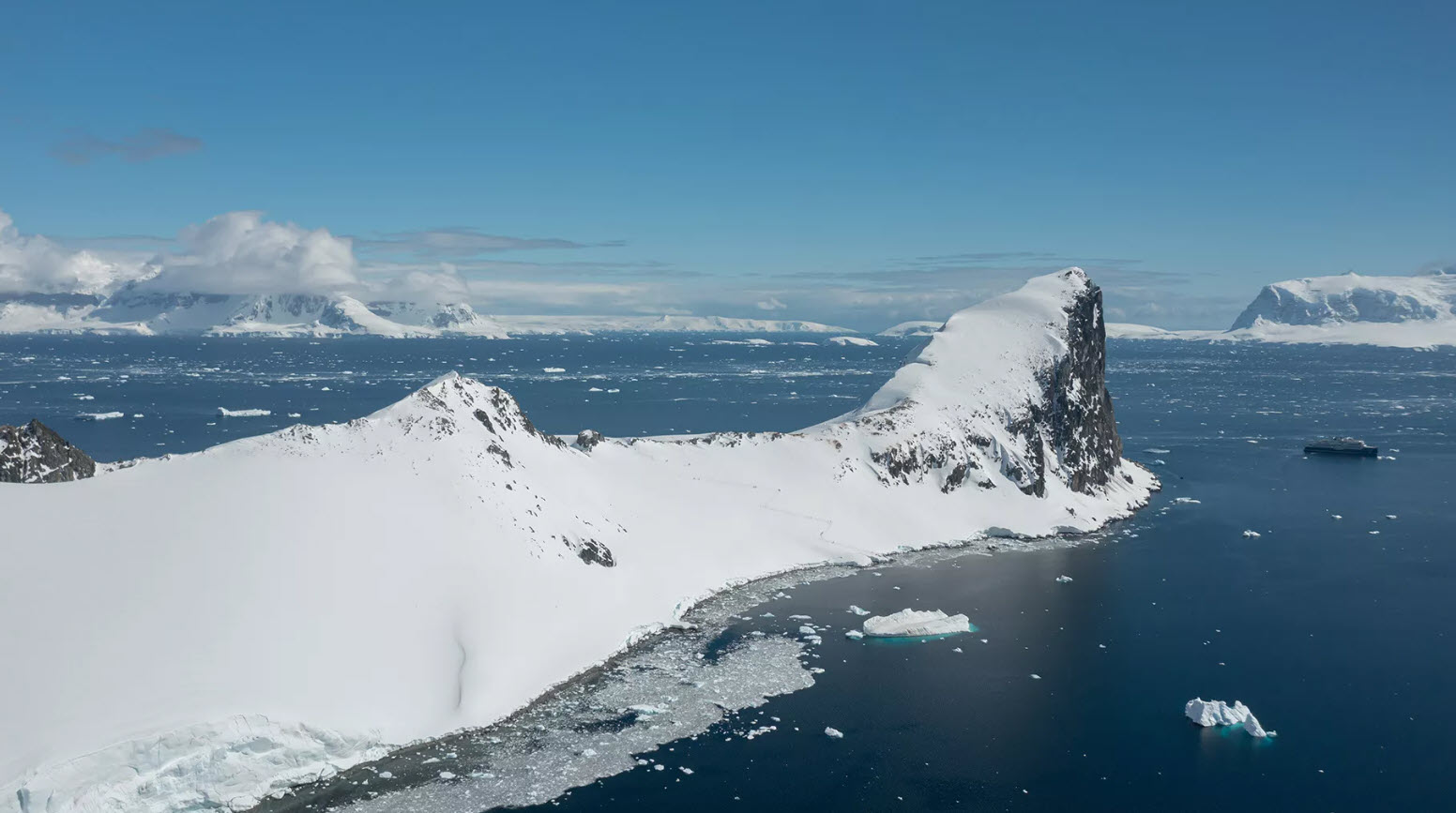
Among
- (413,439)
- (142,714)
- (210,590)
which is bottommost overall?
(142,714)

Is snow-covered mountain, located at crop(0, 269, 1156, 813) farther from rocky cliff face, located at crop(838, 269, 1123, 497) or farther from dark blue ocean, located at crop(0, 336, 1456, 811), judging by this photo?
dark blue ocean, located at crop(0, 336, 1456, 811)

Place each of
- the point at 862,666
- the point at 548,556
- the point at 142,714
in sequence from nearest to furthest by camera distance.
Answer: the point at 142,714, the point at 862,666, the point at 548,556

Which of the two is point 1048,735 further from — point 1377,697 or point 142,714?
point 142,714

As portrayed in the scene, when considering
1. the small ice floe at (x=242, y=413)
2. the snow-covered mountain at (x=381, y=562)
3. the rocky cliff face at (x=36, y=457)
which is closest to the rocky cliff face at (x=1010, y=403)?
the snow-covered mountain at (x=381, y=562)

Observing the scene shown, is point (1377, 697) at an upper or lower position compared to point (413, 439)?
lower

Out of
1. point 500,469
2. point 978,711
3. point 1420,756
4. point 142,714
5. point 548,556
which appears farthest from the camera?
point 500,469

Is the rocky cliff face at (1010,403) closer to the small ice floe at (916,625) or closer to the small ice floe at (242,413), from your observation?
the small ice floe at (916,625)

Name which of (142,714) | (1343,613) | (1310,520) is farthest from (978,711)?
(1310,520)

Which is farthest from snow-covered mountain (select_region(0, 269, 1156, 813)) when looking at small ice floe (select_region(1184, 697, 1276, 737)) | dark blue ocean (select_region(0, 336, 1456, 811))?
small ice floe (select_region(1184, 697, 1276, 737))
